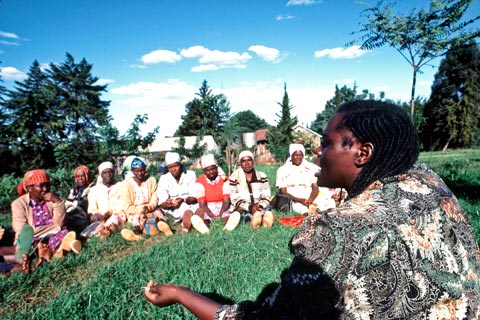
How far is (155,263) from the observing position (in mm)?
3559

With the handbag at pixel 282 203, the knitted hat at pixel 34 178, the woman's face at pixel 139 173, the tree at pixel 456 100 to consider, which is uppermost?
the tree at pixel 456 100

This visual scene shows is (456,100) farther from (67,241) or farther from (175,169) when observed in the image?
(67,241)

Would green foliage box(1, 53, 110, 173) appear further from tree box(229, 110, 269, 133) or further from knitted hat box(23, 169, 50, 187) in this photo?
tree box(229, 110, 269, 133)

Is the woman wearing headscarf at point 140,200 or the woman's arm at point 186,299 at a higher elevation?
the woman's arm at point 186,299

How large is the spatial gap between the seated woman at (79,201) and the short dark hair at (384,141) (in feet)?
18.8

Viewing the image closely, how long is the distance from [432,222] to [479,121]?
4397cm

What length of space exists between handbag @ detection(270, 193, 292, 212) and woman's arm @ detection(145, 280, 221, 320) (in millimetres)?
4933

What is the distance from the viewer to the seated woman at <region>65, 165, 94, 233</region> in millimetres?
5539

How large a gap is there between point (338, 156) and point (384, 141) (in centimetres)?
16

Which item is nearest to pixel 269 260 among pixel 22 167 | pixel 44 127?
pixel 22 167

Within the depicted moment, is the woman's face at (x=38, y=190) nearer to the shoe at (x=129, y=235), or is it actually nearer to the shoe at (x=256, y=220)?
the shoe at (x=129, y=235)

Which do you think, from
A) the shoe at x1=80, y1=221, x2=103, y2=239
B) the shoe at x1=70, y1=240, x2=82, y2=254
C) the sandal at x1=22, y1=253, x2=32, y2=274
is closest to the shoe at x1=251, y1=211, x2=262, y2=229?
the shoe at x1=70, y1=240, x2=82, y2=254

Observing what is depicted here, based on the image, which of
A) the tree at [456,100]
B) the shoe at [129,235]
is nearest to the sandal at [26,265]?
the shoe at [129,235]

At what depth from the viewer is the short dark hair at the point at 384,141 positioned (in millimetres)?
1021
